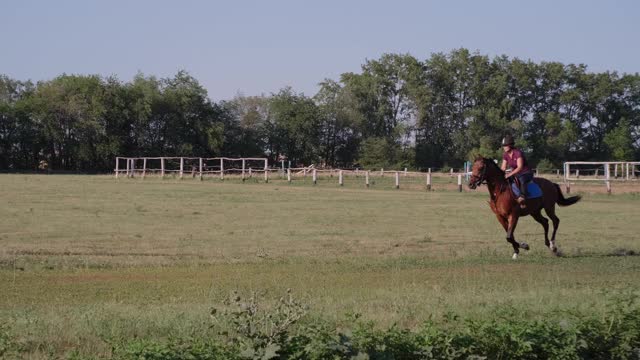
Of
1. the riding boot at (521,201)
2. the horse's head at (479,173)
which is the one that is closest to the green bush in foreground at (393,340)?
the horse's head at (479,173)

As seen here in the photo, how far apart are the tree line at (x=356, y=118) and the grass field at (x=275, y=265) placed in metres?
59.8

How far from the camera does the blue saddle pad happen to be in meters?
17.2

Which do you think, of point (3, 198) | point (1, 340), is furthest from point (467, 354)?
point (3, 198)

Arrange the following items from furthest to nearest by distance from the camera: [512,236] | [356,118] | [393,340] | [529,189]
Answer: [356,118]
[529,189]
[512,236]
[393,340]

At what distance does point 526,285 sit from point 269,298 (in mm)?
4616

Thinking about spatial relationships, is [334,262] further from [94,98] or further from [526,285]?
[94,98]

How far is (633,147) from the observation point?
10331 centimetres

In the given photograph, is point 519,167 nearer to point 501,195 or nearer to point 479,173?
point 501,195

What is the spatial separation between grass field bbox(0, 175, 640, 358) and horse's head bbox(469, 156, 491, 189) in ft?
5.30

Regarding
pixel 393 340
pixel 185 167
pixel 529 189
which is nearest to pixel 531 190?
pixel 529 189

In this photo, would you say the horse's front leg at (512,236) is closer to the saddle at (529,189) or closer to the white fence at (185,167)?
the saddle at (529,189)

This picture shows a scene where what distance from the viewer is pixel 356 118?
105000 mm

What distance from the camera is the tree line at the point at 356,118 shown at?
3445 inches

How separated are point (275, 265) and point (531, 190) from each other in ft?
21.1
